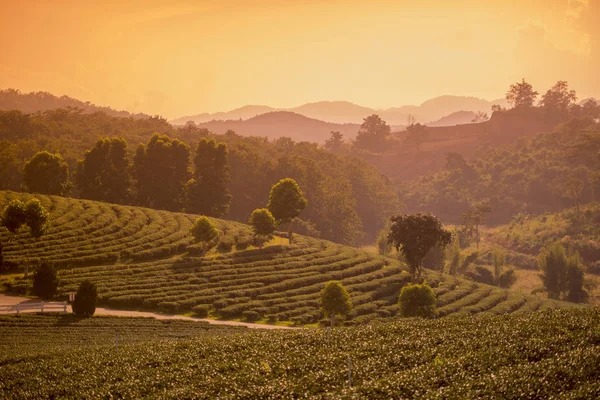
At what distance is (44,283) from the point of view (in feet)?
154

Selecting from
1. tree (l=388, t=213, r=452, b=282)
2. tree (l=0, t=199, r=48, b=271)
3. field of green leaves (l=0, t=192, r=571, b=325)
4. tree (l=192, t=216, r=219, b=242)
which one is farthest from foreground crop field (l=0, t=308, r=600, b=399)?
tree (l=192, t=216, r=219, b=242)

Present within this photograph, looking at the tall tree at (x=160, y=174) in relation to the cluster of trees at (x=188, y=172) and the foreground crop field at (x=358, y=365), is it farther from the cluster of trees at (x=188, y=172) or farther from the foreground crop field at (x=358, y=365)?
the foreground crop field at (x=358, y=365)

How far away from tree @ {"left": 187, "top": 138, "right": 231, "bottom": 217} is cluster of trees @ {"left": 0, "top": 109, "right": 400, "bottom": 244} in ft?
0.50

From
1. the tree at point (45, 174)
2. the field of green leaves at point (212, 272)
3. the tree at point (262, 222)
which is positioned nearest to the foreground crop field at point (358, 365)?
the field of green leaves at point (212, 272)

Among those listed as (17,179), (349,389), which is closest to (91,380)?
(349,389)

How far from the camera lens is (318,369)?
933 inches

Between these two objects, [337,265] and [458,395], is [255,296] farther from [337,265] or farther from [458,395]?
[458,395]

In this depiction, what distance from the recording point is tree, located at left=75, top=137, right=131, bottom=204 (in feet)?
288

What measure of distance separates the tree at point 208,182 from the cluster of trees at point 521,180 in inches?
2472

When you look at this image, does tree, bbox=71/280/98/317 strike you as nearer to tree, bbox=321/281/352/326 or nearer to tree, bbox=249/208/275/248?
tree, bbox=321/281/352/326

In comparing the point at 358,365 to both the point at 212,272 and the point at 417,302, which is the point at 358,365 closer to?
the point at 417,302

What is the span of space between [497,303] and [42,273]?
45.3 meters

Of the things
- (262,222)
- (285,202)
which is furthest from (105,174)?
(262,222)

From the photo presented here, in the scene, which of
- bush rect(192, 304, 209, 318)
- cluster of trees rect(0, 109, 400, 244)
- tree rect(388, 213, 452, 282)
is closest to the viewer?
bush rect(192, 304, 209, 318)
